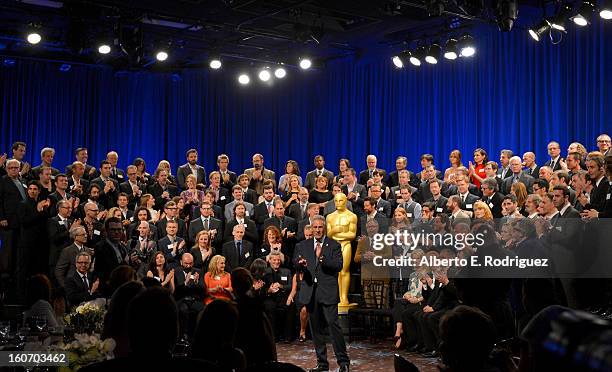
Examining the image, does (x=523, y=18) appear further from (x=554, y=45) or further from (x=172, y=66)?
(x=172, y=66)

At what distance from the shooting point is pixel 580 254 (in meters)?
7.13

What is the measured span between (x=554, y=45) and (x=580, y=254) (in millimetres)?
6522

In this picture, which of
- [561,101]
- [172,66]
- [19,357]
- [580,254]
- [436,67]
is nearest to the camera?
[19,357]

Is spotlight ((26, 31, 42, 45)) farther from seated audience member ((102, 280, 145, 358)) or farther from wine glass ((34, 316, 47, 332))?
seated audience member ((102, 280, 145, 358))

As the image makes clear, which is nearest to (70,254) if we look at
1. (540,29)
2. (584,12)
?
(540,29)

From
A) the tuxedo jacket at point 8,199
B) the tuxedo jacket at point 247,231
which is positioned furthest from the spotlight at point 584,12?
the tuxedo jacket at point 8,199

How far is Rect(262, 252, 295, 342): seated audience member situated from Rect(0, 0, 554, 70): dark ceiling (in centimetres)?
403

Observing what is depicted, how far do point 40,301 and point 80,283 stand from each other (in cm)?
384

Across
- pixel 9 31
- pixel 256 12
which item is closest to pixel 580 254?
pixel 256 12

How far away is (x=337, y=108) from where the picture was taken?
16.4 meters

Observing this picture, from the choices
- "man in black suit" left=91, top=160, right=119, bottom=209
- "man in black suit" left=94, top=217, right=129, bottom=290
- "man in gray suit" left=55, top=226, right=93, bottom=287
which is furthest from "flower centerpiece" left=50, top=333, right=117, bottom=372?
"man in black suit" left=91, top=160, right=119, bottom=209

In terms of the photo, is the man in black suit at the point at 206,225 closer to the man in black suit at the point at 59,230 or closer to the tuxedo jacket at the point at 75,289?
the man in black suit at the point at 59,230

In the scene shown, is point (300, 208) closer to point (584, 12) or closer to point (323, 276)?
point (323, 276)

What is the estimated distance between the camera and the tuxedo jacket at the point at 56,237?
1001 cm
